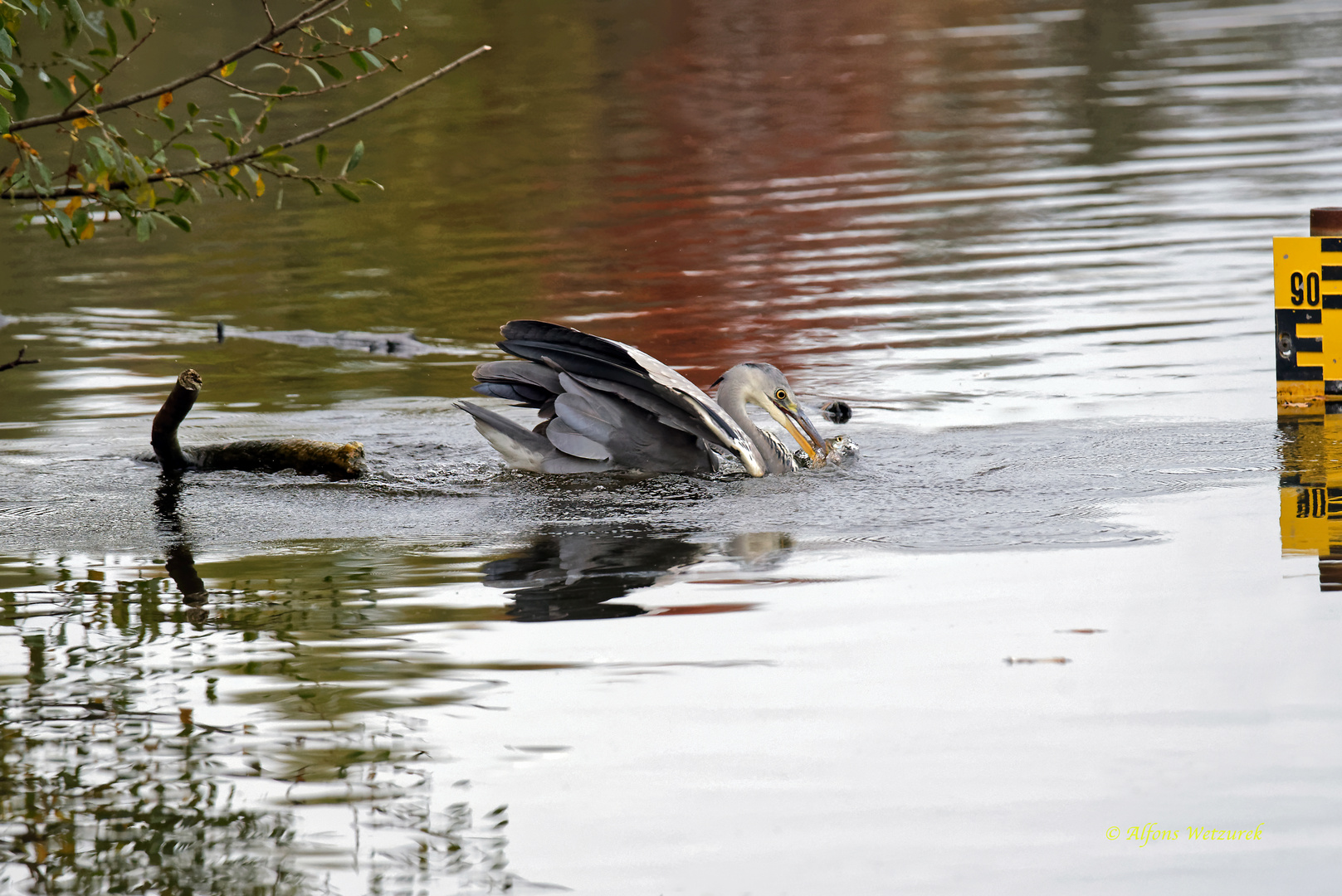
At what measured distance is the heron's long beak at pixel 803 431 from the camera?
8289 mm

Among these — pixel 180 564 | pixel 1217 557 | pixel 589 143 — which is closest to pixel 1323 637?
pixel 1217 557

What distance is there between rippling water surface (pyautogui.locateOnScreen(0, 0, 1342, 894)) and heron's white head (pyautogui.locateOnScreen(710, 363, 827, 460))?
266 millimetres

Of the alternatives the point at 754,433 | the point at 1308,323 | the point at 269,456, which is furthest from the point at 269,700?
the point at 1308,323

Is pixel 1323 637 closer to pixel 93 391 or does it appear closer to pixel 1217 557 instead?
pixel 1217 557

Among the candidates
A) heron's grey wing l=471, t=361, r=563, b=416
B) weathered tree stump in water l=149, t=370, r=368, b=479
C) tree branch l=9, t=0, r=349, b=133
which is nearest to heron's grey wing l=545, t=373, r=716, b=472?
heron's grey wing l=471, t=361, r=563, b=416

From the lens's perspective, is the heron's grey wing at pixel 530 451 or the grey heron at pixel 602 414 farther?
the heron's grey wing at pixel 530 451

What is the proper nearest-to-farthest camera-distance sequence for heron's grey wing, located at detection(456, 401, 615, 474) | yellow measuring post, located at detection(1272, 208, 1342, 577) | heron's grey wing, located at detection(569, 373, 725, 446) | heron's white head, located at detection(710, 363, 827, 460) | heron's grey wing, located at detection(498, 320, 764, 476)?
heron's grey wing, located at detection(498, 320, 764, 476)
heron's grey wing, located at detection(569, 373, 725, 446)
heron's grey wing, located at detection(456, 401, 615, 474)
heron's white head, located at detection(710, 363, 827, 460)
yellow measuring post, located at detection(1272, 208, 1342, 577)

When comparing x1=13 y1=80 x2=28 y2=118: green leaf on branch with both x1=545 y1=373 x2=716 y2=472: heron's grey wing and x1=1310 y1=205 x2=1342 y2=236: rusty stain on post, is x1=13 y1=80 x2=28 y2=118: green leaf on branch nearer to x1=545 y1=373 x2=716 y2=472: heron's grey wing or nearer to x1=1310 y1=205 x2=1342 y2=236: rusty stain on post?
x1=545 y1=373 x2=716 y2=472: heron's grey wing

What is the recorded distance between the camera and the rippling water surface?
4.27 m

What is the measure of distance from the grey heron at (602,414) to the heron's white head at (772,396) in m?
0.04

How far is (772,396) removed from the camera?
330 inches
